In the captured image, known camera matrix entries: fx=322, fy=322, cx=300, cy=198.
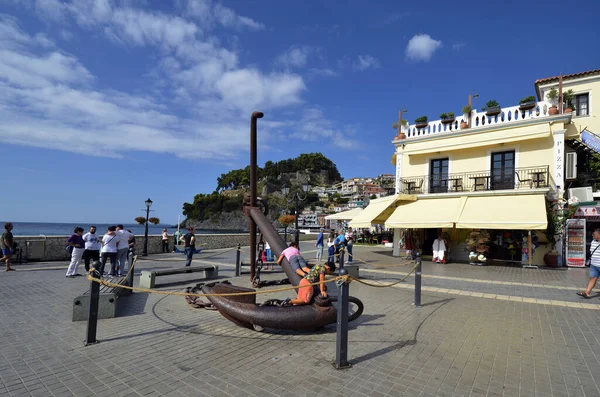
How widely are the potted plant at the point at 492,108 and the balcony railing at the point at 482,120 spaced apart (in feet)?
0.54

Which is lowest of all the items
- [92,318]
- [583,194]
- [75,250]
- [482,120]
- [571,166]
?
[92,318]

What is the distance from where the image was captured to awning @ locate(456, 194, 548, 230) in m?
13.7

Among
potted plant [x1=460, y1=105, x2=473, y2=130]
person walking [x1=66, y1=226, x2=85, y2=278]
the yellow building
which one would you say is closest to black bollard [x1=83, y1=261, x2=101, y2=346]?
person walking [x1=66, y1=226, x2=85, y2=278]

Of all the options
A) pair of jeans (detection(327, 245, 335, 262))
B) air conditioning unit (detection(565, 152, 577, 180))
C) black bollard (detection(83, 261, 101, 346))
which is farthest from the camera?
air conditioning unit (detection(565, 152, 577, 180))

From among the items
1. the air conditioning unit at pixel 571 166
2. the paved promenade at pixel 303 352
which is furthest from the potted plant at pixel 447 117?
the paved promenade at pixel 303 352

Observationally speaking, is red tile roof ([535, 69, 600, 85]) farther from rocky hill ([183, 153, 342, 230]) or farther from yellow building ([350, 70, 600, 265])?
rocky hill ([183, 153, 342, 230])

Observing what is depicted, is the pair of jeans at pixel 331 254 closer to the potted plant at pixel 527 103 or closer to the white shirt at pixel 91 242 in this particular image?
the white shirt at pixel 91 242

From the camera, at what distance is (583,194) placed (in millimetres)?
15688

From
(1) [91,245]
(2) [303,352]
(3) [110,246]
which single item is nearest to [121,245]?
(3) [110,246]

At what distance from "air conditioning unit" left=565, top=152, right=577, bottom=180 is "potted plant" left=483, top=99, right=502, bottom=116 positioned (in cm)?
411

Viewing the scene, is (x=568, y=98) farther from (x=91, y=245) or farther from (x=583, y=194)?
(x=91, y=245)

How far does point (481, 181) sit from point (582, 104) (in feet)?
26.9

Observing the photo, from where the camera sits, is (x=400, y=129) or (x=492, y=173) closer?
(x=492, y=173)

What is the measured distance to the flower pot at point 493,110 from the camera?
1750 centimetres
